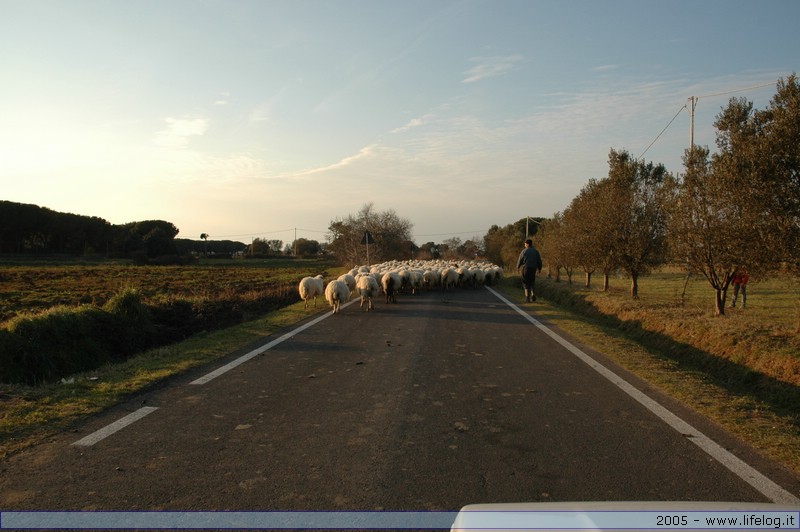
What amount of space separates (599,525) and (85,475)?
3632 millimetres

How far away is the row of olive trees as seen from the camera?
30.7 feet

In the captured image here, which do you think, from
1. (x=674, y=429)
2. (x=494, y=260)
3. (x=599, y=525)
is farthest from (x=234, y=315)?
(x=494, y=260)

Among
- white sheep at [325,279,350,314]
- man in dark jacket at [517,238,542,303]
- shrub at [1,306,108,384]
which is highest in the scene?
man in dark jacket at [517,238,542,303]

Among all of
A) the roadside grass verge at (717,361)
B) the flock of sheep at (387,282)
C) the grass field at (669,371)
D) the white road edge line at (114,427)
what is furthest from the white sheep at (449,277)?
the white road edge line at (114,427)

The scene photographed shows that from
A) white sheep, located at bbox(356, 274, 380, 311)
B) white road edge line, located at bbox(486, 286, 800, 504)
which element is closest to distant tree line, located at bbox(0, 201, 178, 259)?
white sheep, located at bbox(356, 274, 380, 311)

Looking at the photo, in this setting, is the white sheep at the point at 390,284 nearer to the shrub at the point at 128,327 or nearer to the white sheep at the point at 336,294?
the white sheep at the point at 336,294

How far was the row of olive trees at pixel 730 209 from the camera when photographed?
369 inches

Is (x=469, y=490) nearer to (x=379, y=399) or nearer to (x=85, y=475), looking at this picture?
(x=379, y=399)

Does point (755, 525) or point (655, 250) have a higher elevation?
point (655, 250)

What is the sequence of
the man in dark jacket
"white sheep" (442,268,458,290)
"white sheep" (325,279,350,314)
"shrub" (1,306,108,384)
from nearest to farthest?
1. "shrub" (1,306,108,384)
2. "white sheep" (325,279,350,314)
3. the man in dark jacket
4. "white sheep" (442,268,458,290)

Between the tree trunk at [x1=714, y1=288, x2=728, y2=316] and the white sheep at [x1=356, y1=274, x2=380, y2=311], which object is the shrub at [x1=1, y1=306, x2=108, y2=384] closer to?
the white sheep at [x1=356, y1=274, x2=380, y2=311]

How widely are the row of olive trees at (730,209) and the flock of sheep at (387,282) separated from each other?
7784 mm

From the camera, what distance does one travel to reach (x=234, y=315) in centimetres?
1546

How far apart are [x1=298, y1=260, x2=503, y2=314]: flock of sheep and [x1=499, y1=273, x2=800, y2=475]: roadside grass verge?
5084 mm
